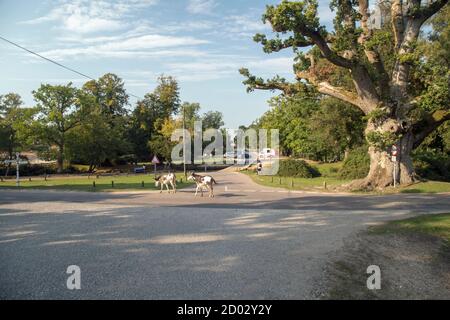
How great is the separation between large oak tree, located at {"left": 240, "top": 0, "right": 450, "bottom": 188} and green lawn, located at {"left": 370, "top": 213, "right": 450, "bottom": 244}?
44.0 feet

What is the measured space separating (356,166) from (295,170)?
22.6 ft

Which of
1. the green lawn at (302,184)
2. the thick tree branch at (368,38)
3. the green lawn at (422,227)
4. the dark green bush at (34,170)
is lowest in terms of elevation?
the green lawn at (422,227)

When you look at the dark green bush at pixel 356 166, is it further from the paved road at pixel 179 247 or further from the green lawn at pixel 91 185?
the paved road at pixel 179 247

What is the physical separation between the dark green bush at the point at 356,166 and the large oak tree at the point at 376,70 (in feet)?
30.3

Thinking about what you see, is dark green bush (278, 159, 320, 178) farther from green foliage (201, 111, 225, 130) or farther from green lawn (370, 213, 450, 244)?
green foliage (201, 111, 225, 130)

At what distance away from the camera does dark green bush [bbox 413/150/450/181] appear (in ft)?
120

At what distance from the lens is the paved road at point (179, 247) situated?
23.7 feet

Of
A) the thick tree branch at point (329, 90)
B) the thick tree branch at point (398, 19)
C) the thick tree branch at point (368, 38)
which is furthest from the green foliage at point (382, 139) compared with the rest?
the thick tree branch at point (398, 19)

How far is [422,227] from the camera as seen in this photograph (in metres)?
12.9

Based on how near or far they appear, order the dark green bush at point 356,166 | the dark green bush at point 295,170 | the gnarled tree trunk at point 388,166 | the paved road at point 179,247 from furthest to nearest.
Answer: the dark green bush at point 295,170 → the dark green bush at point 356,166 → the gnarled tree trunk at point 388,166 → the paved road at point 179,247

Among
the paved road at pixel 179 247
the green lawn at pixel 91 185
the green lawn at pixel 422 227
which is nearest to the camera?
the paved road at pixel 179 247

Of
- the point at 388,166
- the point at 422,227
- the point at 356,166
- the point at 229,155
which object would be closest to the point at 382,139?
the point at 388,166

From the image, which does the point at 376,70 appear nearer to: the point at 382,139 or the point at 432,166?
the point at 382,139
